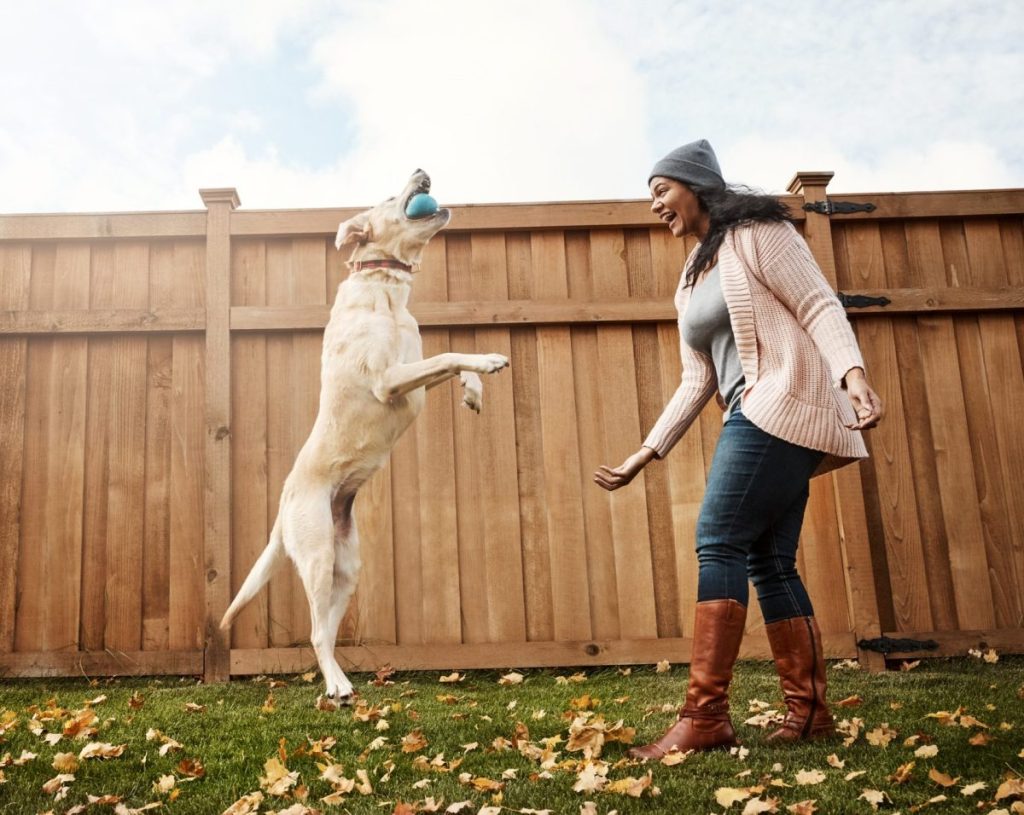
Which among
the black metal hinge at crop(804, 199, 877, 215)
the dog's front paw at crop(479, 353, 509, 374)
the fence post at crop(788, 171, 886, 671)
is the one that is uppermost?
the black metal hinge at crop(804, 199, 877, 215)

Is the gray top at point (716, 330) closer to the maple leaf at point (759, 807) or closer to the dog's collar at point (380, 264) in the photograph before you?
the maple leaf at point (759, 807)

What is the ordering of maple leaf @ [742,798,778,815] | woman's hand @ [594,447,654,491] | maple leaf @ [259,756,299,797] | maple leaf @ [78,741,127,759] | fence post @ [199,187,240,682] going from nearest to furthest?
maple leaf @ [742,798,778,815], maple leaf @ [259,756,299,797], maple leaf @ [78,741,127,759], woman's hand @ [594,447,654,491], fence post @ [199,187,240,682]

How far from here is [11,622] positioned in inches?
167

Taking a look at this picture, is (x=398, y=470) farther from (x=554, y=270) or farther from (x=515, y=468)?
(x=554, y=270)

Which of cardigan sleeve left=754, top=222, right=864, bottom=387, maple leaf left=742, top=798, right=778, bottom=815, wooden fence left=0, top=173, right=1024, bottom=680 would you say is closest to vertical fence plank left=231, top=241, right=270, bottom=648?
wooden fence left=0, top=173, right=1024, bottom=680

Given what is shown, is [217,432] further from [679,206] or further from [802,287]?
[802,287]

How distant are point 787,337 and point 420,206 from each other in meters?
1.82

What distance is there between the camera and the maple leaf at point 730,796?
184cm

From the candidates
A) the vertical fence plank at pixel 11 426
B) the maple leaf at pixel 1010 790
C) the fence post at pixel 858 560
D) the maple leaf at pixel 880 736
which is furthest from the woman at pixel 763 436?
the vertical fence plank at pixel 11 426

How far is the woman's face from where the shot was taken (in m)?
2.56

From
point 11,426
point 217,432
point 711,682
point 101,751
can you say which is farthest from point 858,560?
point 11,426

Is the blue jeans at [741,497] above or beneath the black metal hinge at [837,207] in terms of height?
beneath

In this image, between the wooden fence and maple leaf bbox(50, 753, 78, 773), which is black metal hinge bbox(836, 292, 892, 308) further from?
maple leaf bbox(50, 753, 78, 773)

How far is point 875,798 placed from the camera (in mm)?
1851
